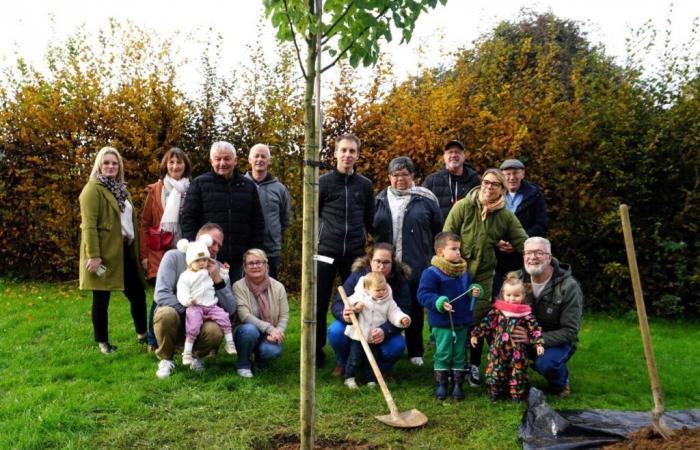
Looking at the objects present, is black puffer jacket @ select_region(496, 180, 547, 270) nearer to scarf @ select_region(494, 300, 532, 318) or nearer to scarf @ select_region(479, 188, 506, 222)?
scarf @ select_region(479, 188, 506, 222)

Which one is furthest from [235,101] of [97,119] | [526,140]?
[526,140]

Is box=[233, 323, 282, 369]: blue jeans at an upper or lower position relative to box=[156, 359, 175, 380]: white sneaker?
upper

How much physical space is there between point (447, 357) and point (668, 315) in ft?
16.7

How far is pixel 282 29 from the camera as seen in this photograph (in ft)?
10.4

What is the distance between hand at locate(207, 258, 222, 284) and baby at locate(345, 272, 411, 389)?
1140mm

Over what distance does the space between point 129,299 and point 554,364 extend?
4.04m

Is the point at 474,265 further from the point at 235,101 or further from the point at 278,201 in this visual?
the point at 235,101

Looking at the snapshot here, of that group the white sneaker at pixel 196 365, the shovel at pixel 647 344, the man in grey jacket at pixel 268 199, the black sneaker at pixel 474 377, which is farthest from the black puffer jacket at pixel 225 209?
the shovel at pixel 647 344

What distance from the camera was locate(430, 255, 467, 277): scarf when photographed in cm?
472

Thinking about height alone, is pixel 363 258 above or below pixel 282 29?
below

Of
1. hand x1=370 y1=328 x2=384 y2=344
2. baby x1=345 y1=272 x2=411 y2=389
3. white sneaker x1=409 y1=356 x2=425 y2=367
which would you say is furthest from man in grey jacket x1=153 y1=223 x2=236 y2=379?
white sneaker x1=409 y1=356 x2=425 y2=367

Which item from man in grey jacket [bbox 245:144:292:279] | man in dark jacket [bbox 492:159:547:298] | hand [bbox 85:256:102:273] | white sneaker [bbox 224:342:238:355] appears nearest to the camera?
white sneaker [bbox 224:342:238:355]

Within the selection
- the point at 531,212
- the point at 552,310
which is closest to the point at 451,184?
the point at 531,212

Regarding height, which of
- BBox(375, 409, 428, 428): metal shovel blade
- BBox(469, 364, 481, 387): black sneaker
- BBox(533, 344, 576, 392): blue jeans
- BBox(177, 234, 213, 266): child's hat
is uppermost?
BBox(177, 234, 213, 266): child's hat
